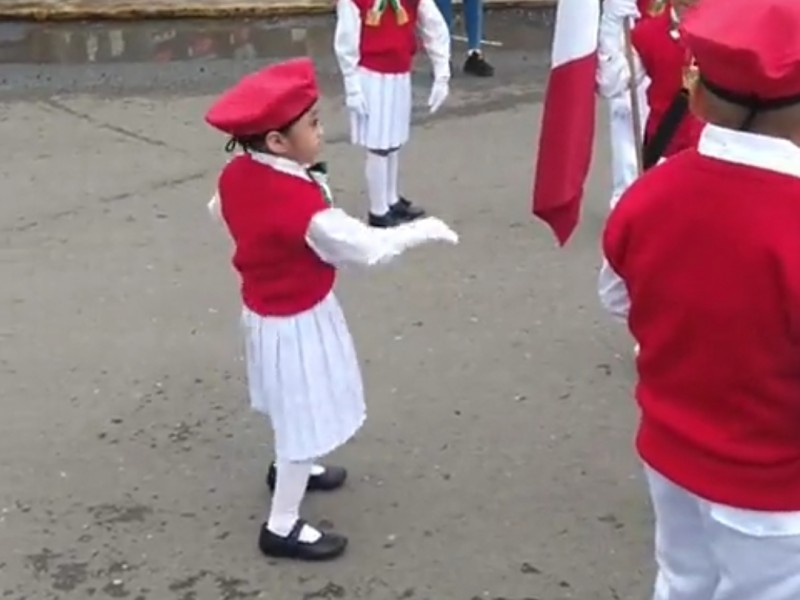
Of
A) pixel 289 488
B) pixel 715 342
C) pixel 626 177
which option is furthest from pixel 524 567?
pixel 626 177

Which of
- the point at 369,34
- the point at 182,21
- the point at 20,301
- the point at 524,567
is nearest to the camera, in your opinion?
the point at 524,567

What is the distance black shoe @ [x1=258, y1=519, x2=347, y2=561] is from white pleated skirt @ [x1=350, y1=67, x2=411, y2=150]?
2.88 metres

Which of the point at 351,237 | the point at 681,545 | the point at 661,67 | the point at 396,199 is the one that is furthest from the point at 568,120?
the point at 396,199

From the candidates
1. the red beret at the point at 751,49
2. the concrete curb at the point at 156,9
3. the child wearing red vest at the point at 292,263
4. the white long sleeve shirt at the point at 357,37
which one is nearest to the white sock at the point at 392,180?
the white long sleeve shirt at the point at 357,37

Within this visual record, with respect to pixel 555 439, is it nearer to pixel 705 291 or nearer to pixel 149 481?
pixel 149 481

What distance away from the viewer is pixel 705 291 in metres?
2.64

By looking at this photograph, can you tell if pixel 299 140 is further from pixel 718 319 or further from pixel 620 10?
pixel 620 10

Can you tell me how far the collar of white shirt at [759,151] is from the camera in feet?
8.39

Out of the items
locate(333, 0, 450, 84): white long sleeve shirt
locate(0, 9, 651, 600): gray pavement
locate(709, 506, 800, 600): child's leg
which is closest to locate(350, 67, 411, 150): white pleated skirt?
locate(333, 0, 450, 84): white long sleeve shirt

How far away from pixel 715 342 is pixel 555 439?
7.29 ft

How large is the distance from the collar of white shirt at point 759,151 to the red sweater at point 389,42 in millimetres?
4012

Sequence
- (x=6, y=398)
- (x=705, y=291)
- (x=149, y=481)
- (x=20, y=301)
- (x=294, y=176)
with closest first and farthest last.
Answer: (x=705, y=291)
(x=294, y=176)
(x=149, y=481)
(x=6, y=398)
(x=20, y=301)

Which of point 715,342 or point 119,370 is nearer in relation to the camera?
point 715,342

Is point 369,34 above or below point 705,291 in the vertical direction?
below
